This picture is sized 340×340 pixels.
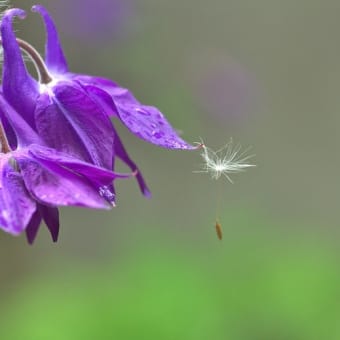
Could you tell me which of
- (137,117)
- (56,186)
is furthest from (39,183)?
(137,117)

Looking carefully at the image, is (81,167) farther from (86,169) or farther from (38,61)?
(38,61)

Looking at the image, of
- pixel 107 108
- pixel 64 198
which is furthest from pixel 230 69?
pixel 64 198

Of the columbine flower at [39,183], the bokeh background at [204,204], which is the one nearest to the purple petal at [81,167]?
the columbine flower at [39,183]

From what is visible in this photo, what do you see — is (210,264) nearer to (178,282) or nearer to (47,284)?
(178,282)

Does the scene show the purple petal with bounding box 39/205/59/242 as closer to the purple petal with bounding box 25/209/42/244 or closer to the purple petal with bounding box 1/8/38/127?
the purple petal with bounding box 25/209/42/244

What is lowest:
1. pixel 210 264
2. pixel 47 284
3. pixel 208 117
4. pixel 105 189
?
pixel 47 284

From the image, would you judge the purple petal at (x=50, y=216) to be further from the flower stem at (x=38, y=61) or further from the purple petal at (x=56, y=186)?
the flower stem at (x=38, y=61)
